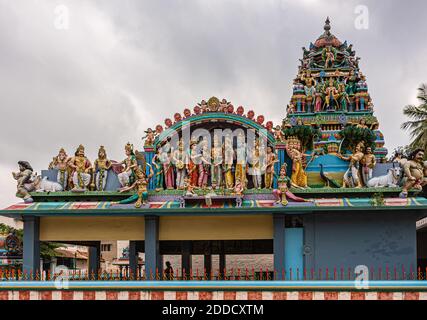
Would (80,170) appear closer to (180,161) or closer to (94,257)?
(180,161)

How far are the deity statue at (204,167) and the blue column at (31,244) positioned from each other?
21.4 feet

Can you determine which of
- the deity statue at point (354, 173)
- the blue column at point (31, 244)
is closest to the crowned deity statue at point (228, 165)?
the deity statue at point (354, 173)

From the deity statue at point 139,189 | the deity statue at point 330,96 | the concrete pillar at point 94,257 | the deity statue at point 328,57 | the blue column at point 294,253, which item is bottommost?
the concrete pillar at point 94,257

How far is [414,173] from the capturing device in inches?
822

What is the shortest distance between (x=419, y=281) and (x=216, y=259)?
26.7 metres

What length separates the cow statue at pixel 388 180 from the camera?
2094 cm

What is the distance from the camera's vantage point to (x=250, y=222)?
21.4 meters

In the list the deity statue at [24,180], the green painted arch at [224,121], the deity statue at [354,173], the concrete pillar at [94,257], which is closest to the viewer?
the deity statue at [354,173]

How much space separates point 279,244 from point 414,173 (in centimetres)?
562

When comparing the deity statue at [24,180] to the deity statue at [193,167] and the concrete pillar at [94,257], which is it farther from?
the concrete pillar at [94,257]

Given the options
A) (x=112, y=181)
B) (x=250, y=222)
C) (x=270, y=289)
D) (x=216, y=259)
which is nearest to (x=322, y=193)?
(x=250, y=222)

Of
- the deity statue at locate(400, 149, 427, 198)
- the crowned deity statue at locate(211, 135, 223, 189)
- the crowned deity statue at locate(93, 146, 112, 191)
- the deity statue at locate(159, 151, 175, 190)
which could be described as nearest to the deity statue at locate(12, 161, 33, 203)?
the crowned deity statue at locate(93, 146, 112, 191)

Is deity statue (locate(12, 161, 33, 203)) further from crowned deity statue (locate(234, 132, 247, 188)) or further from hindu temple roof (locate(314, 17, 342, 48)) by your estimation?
hindu temple roof (locate(314, 17, 342, 48))
